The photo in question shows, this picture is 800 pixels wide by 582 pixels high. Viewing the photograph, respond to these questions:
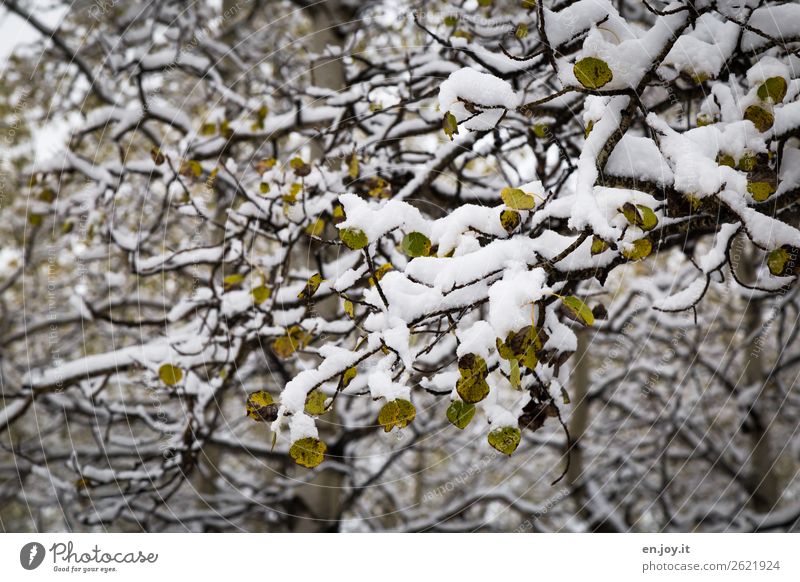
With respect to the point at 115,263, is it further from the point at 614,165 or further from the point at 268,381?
the point at 614,165

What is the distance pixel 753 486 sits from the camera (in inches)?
A: 139

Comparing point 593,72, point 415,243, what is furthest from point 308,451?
point 593,72

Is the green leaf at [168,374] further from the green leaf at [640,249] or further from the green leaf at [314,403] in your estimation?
the green leaf at [640,249]

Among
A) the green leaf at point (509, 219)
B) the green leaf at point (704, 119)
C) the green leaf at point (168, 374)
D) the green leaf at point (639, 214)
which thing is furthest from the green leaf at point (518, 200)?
the green leaf at point (168, 374)

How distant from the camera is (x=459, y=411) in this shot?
34.5 inches

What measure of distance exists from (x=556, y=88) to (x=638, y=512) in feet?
10.5

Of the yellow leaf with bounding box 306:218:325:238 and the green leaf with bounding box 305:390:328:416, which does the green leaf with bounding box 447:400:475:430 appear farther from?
the yellow leaf with bounding box 306:218:325:238

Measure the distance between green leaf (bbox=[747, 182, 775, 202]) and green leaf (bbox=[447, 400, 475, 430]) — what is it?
0.63m

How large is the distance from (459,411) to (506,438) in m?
0.09

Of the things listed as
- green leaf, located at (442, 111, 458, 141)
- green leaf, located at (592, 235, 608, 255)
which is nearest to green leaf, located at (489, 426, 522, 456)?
green leaf, located at (592, 235, 608, 255)

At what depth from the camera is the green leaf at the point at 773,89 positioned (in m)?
1.02

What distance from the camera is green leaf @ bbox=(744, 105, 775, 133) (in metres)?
1.02
